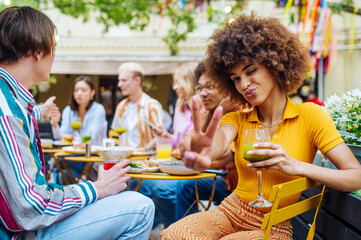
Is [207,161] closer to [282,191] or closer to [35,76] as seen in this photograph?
[282,191]

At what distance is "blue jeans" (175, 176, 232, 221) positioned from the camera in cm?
298

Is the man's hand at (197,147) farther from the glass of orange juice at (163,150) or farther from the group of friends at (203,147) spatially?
the glass of orange juice at (163,150)

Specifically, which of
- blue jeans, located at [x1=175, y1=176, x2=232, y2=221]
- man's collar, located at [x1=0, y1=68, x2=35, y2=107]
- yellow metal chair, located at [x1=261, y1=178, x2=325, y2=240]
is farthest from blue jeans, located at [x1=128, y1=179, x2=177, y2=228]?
man's collar, located at [x1=0, y1=68, x2=35, y2=107]

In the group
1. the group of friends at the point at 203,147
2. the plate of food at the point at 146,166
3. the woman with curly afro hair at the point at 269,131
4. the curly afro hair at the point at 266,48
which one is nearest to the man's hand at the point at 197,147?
the group of friends at the point at 203,147

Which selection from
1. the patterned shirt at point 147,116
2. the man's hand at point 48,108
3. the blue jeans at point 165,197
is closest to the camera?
the blue jeans at point 165,197

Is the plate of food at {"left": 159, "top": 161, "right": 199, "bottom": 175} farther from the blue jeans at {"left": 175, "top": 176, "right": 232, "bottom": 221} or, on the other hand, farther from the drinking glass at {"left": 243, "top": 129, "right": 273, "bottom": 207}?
the blue jeans at {"left": 175, "top": 176, "right": 232, "bottom": 221}

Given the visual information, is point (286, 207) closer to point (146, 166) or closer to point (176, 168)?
point (176, 168)

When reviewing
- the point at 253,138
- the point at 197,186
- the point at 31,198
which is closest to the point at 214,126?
the point at 253,138

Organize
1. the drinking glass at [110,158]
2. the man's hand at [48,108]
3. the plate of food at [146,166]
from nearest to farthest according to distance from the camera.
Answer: the drinking glass at [110,158] < the plate of food at [146,166] < the man's hand at [48,108]

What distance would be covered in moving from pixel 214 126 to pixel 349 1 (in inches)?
253

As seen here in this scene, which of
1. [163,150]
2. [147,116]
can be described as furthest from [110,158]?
[147,116]

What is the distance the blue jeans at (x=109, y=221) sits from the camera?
143 centimetres

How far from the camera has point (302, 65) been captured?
6.09 ft

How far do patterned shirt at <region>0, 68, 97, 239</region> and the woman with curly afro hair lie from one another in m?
0.58
